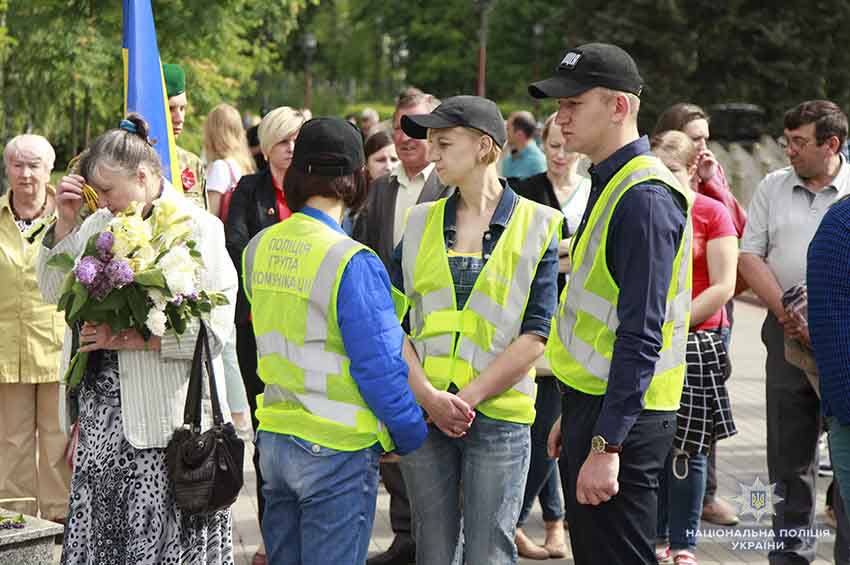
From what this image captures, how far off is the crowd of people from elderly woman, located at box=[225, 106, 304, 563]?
0.04 ft

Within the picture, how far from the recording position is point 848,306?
13.5 feet

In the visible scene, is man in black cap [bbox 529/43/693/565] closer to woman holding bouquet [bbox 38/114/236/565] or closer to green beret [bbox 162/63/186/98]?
woman holding bouquet [bbox 38/114/236/565]

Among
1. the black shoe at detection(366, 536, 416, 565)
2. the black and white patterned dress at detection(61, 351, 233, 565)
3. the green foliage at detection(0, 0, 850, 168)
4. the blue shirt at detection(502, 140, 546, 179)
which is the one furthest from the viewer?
the green foliage at detection(0, 0, 850, 168)

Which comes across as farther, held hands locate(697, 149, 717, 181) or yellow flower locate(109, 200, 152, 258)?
held hands locate(697, 149, 717, 181)

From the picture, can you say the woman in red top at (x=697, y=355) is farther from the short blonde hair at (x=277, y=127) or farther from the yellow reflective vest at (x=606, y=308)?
the yellow reflective vest at (x=606, y=308)

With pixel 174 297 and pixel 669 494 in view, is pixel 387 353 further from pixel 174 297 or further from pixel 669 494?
pixel 669 494

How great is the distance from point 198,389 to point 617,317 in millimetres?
1761

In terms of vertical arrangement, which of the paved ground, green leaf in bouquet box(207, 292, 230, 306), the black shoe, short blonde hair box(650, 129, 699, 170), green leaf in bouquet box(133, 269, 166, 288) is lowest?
the paved ground

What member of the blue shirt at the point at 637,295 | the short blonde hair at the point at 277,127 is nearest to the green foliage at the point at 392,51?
the short blonde hair at the point at 277,127

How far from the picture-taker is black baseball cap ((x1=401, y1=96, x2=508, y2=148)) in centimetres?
473

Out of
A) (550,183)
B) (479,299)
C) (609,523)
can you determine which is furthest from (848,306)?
(550,183)

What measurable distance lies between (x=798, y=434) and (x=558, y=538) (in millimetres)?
1374

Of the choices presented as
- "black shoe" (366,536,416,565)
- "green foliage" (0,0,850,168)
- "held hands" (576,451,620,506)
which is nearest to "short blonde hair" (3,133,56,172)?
"black shoe" (366,536,416,565)

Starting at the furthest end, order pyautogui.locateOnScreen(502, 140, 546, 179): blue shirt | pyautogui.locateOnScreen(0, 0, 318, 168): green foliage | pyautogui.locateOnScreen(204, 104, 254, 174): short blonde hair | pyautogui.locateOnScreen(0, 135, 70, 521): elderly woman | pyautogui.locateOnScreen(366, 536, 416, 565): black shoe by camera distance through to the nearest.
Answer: pyautogui.locateOnScreen(0, 0, 318, 168): green foliage, pyautogui.locateOnScreen(502, 140, 546, 179): blue shirt, pyautogui.locateOnScreen(204, 104, 254, 174): short blonde hair, pyautogui.locateOnScreen(0, 135, 70, 521): elderly woman, pyautogui.locateOnScreen(366, 536, 416, 565): black shoe
